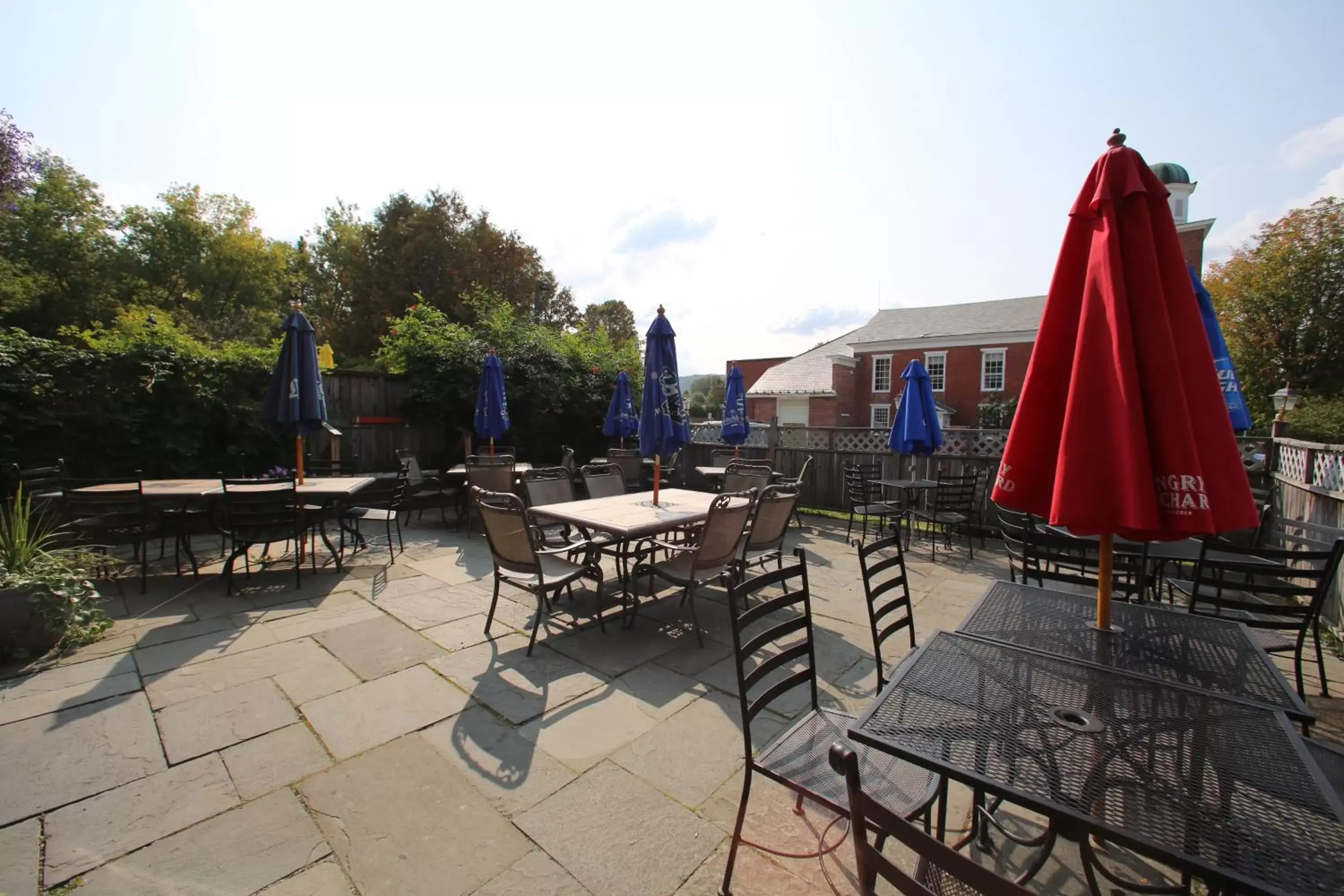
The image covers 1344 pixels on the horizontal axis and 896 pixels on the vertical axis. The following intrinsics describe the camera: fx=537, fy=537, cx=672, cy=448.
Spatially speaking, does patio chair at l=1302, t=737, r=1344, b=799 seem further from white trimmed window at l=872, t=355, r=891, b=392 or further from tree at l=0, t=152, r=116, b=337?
white trimmed window at l=872, t=355, r=891, b=392

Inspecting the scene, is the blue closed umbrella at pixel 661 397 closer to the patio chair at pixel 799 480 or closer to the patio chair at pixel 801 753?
the patio chair at pixel 799 480

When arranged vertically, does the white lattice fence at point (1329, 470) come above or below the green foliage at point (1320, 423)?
below

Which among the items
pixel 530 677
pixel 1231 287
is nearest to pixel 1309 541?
pixel 530 677

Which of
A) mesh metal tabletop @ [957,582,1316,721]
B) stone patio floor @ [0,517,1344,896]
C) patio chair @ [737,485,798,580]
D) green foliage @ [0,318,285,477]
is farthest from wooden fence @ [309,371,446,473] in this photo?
mesh metal tabletop @ [957,582,1316,721]

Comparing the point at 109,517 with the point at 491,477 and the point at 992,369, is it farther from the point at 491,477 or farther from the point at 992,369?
the point at 992,369

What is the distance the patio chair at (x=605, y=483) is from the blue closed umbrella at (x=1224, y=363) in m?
4.81

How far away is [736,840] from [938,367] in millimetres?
26157

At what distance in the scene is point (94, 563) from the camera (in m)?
3.80

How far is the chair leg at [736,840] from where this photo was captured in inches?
67.4

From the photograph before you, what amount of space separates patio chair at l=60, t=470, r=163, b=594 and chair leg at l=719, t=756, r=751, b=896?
16.8 feet

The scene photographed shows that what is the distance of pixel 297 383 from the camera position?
527 centimetres

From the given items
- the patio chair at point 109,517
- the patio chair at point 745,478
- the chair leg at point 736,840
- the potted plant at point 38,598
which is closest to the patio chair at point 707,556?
the patio chair at point 745,478

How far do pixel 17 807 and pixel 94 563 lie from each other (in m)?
2.46

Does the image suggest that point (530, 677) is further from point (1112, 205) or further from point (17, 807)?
point (1112, 205)
